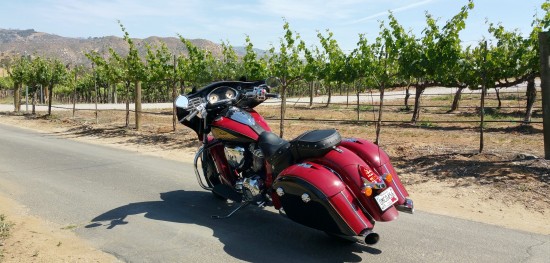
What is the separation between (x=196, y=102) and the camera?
18.1 ft

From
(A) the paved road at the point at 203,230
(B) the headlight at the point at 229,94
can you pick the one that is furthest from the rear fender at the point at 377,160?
(B) the headlight at the point at 229,94

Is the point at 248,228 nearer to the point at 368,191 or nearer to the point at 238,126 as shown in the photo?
the point at 238,126

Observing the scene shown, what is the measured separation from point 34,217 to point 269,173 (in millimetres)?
3194

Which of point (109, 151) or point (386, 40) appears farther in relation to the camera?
point (109, 151)

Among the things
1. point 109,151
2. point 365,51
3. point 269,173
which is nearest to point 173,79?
point 109,151

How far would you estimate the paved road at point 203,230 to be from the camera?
4.32m

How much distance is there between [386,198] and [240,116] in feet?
6.90

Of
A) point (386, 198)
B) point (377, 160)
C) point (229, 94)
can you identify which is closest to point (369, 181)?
point (386, 198)

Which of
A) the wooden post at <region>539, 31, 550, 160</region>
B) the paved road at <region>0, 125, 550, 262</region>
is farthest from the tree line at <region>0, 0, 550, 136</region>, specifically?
the paved road at <region>0, 125, 550, 262</region>

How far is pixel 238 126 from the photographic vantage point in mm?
5281

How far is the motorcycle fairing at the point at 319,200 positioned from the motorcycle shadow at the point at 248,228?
37cm

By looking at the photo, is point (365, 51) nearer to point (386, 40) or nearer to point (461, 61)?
point (386, 40)

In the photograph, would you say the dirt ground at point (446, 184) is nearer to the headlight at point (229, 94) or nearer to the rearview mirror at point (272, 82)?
the headlight at point (229, 94)

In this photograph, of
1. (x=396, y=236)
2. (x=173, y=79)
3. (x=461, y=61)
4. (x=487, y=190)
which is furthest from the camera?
(x=173, y=79)
